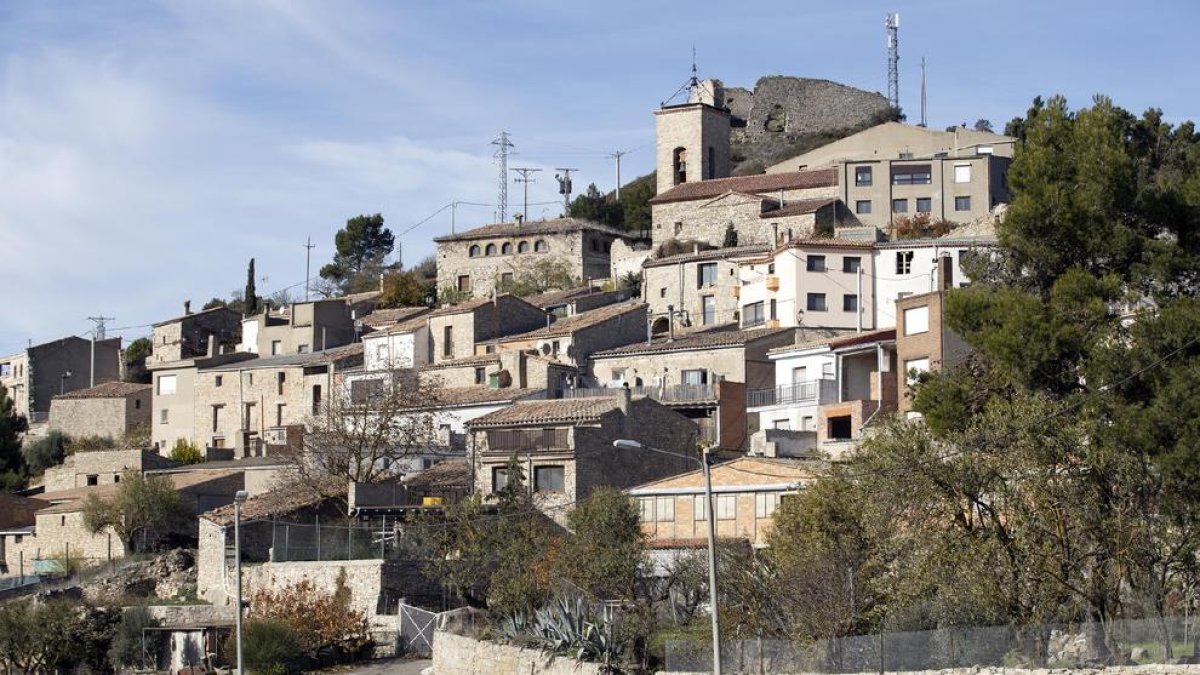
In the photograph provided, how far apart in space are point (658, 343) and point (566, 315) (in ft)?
38.7

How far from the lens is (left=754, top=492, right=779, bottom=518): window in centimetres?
5075

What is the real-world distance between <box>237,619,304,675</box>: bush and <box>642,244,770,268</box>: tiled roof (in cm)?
4090

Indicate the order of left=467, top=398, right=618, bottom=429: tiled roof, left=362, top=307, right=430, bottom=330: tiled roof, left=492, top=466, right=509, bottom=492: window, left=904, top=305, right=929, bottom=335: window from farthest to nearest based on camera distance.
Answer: left=362, top=307, right=430, bottom=330: tiled roof, left=904, top=305, right=929, bottom=335: window, left=467, top=398, right=618, bottom=429: tiled roof, left=492, top=466, right=509, bottom=492: window

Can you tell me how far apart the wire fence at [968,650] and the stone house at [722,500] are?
11447 mm

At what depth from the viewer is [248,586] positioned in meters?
53.4

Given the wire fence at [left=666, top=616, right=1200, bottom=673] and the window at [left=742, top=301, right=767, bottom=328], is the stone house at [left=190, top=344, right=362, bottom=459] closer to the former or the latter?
the window at [left=742, top=301, right=767, bottom=328]

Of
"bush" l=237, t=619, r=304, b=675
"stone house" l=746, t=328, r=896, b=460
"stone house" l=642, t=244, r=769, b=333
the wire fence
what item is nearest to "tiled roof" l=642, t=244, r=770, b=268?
"stone house" l=642, t=244, r=769, b=333

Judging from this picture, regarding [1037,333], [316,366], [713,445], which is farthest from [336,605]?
[316,366]

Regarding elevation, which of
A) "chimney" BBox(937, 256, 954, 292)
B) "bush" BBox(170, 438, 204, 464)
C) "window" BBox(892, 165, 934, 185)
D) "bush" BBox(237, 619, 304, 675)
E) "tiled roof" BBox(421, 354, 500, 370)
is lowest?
"bush" BBox(237, 619, 304, 675)

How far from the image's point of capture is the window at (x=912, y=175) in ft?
301

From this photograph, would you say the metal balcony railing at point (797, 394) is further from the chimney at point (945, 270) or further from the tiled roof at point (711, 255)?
the tiled roof at point (711, 255)

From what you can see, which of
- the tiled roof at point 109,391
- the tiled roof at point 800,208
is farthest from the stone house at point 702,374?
the tiled roof at point 109,391

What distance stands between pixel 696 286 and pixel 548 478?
3175 cm

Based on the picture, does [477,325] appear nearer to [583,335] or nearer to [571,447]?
[583,335]
